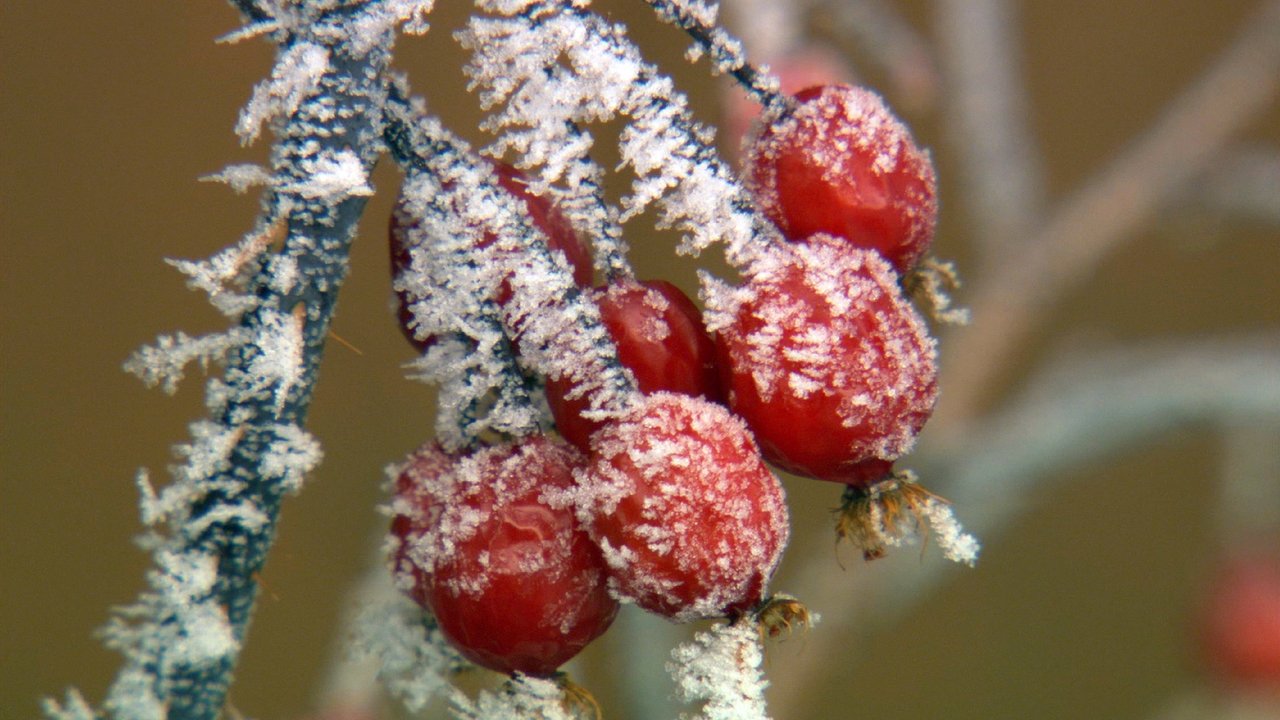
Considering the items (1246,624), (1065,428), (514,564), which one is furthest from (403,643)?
(1246,624)

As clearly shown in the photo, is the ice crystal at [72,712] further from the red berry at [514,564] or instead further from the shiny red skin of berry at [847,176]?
the shiny red skin of berry at [847,176]

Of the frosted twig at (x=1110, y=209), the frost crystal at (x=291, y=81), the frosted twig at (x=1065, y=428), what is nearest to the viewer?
the frost crystal at (x=291, y=81)

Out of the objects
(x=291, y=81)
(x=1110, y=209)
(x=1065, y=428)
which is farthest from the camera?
(x=1110, y=209)

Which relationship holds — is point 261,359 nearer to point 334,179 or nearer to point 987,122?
point 334,179

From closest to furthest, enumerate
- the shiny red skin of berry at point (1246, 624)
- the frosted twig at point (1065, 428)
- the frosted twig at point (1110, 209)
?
the frosted twig at point (1065, 428)
the frosted twig at point (1110, 209)
the shiny red skin of berry at point (1246, 624)

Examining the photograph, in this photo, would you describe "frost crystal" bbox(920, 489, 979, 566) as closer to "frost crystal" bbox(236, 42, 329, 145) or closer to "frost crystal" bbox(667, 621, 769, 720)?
"frost crystal" bbox(667, 621, 769, 720)

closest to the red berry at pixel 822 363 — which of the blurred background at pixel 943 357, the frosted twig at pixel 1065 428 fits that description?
→ the blurred background at pixel 943 357

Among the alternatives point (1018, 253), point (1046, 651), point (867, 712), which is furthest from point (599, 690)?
point (1018, 253)
